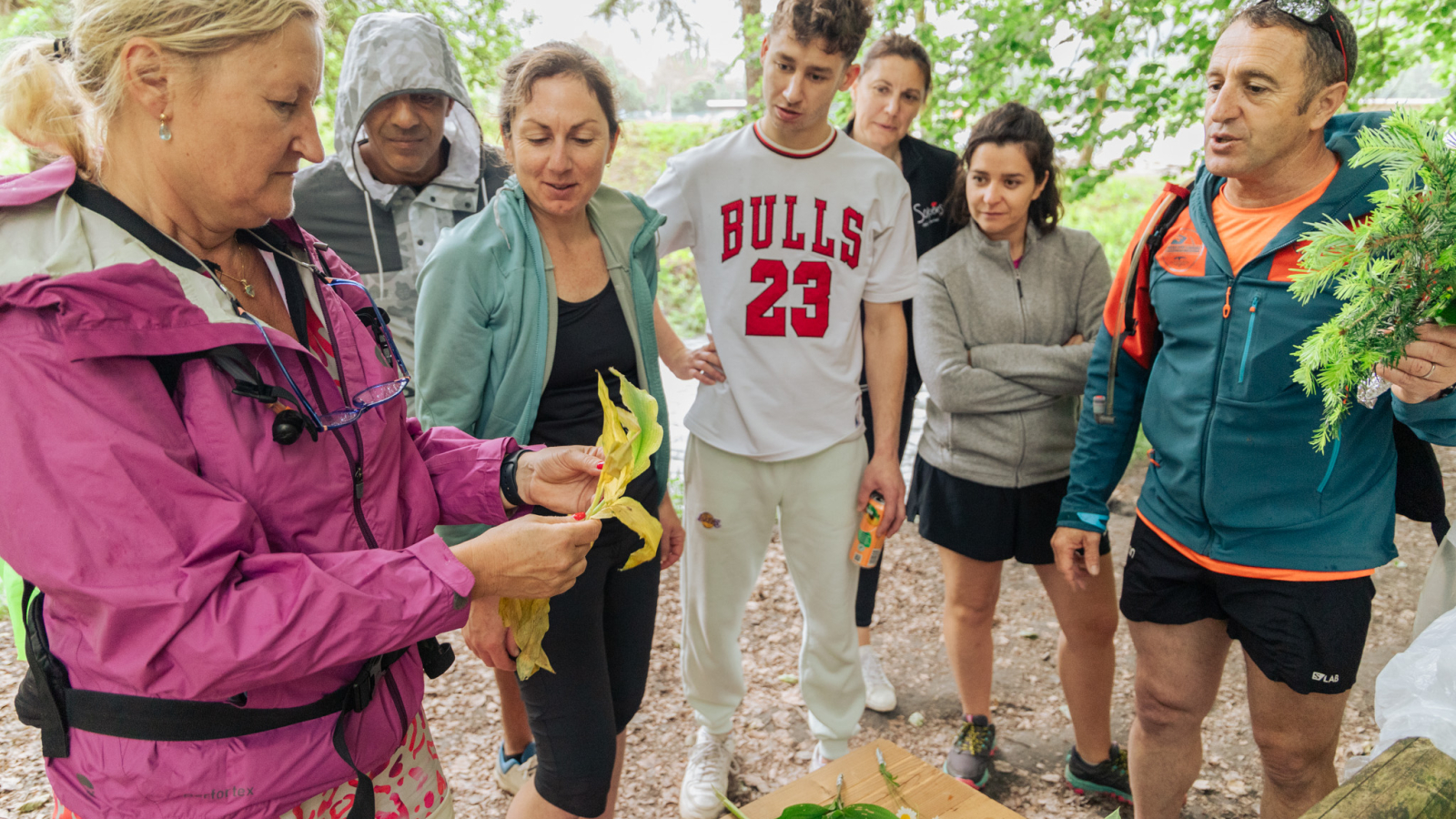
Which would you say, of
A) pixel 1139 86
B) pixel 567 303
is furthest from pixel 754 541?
pixel 1139 86

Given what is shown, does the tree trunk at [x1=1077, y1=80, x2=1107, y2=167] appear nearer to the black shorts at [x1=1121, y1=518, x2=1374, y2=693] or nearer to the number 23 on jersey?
the number 23 on jersey

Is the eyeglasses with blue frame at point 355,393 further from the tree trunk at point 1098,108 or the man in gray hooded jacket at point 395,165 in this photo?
the tree trunk at point 1098,108

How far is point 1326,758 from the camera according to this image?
2031 millimetres

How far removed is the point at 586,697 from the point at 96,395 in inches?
48.8

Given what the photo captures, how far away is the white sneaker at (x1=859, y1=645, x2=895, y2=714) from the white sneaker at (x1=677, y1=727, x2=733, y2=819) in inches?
25.7

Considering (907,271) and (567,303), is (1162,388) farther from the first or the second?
(567,303)

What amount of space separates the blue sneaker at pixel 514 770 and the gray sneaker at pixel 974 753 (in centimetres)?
143

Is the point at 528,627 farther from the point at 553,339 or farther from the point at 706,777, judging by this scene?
the point at 706,777

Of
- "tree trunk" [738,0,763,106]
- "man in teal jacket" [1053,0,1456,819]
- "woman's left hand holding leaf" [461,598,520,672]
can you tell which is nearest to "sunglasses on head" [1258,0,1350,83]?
"man in teal jacket" [1053,0,1456,819]

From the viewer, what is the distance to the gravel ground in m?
A: 2.92

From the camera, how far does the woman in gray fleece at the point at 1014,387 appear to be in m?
2.69

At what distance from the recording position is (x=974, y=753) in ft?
9.57

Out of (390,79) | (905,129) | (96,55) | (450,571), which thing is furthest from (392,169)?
(450,571)

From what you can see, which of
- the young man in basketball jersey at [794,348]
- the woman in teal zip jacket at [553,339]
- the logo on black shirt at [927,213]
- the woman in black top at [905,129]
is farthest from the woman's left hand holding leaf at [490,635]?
the logo on black shirt at [927,213]
